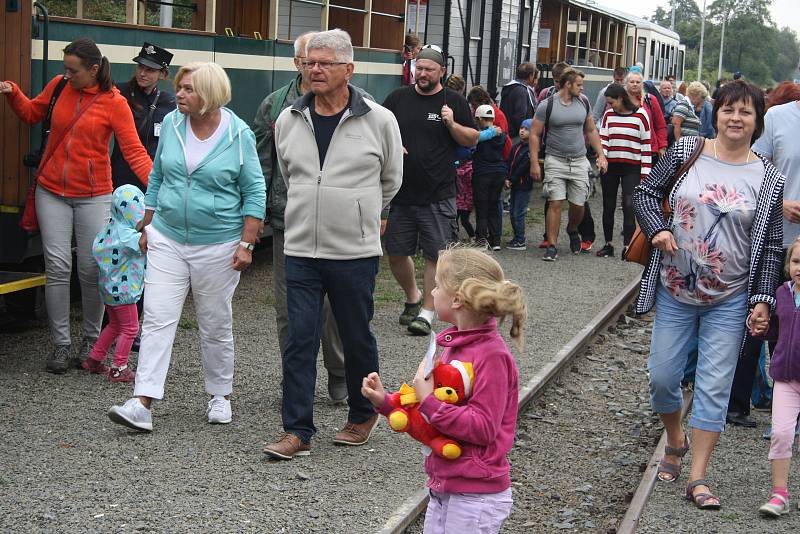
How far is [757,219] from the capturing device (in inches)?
212

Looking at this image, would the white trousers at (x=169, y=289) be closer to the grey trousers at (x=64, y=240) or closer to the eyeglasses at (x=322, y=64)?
the eyeglasses at (x=322, y=64)

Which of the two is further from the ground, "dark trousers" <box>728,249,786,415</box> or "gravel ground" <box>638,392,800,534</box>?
"dark trousers" <box>728,249,786,415</box>

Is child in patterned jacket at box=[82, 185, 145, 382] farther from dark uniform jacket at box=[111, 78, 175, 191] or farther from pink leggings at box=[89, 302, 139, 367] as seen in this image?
dark uniform jacket at box=[111, 78, 175, 191]

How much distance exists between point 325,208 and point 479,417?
2.22 m

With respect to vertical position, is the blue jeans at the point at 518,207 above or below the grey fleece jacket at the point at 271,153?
below

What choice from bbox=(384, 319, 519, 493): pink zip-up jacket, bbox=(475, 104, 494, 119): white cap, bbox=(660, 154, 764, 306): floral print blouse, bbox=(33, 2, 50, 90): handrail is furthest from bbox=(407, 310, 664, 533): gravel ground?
bbox=(475, 104, 494, 119): white cap

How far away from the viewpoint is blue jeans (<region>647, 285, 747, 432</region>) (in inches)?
217

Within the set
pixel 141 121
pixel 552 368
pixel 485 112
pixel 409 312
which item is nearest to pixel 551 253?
pixel 485 112

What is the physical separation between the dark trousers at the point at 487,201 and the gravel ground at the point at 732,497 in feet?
21.8

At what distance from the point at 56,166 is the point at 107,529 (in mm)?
2855

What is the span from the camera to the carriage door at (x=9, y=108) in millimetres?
7254

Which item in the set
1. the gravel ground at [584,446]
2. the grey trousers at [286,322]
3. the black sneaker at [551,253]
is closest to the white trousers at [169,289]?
the grey trousers at [286,322]

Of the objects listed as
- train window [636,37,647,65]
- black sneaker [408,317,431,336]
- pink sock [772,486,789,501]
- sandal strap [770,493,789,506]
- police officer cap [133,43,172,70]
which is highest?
train window [636,37,647,65]

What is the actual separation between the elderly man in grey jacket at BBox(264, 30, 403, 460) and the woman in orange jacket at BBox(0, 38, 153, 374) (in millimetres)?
1556
